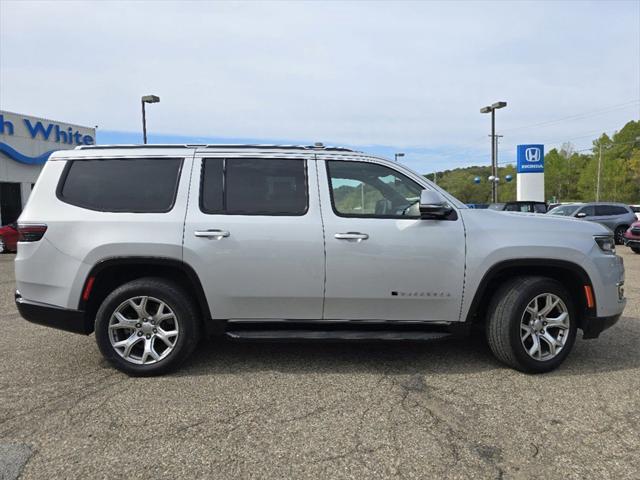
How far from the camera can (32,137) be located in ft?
73.7

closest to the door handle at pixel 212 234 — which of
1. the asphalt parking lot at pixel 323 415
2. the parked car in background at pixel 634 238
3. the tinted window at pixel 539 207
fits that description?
the asphalt parking lot at pixel 323 415

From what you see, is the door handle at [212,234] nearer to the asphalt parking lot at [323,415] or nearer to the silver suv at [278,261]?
the silver suv at [278,261]

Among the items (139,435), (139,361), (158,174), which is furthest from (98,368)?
(158,174)

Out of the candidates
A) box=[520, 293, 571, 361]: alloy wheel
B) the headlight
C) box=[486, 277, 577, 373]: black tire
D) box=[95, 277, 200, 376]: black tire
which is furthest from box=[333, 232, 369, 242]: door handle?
the headlight

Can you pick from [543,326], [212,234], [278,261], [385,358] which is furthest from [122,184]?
[543,326]

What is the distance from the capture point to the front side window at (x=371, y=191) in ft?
13.7

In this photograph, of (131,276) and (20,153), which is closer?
(131,276)

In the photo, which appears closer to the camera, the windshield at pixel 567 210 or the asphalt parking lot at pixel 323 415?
the asphalt parking lot at pixel 323 415

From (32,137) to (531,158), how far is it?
86.4ft

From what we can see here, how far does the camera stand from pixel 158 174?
167 inches

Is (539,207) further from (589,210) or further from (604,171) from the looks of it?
(604,171)

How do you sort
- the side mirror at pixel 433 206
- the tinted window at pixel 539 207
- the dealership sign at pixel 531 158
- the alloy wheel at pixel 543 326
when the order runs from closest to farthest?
1. the side mirror at pixel 433 206
2. the alloy wheel at pixel 543 326
3. the tinted window at pixel 539 207
4. the dealership sign at pixel 531 158

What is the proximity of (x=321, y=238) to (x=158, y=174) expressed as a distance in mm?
1533

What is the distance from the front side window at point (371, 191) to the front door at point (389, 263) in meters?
0.01
